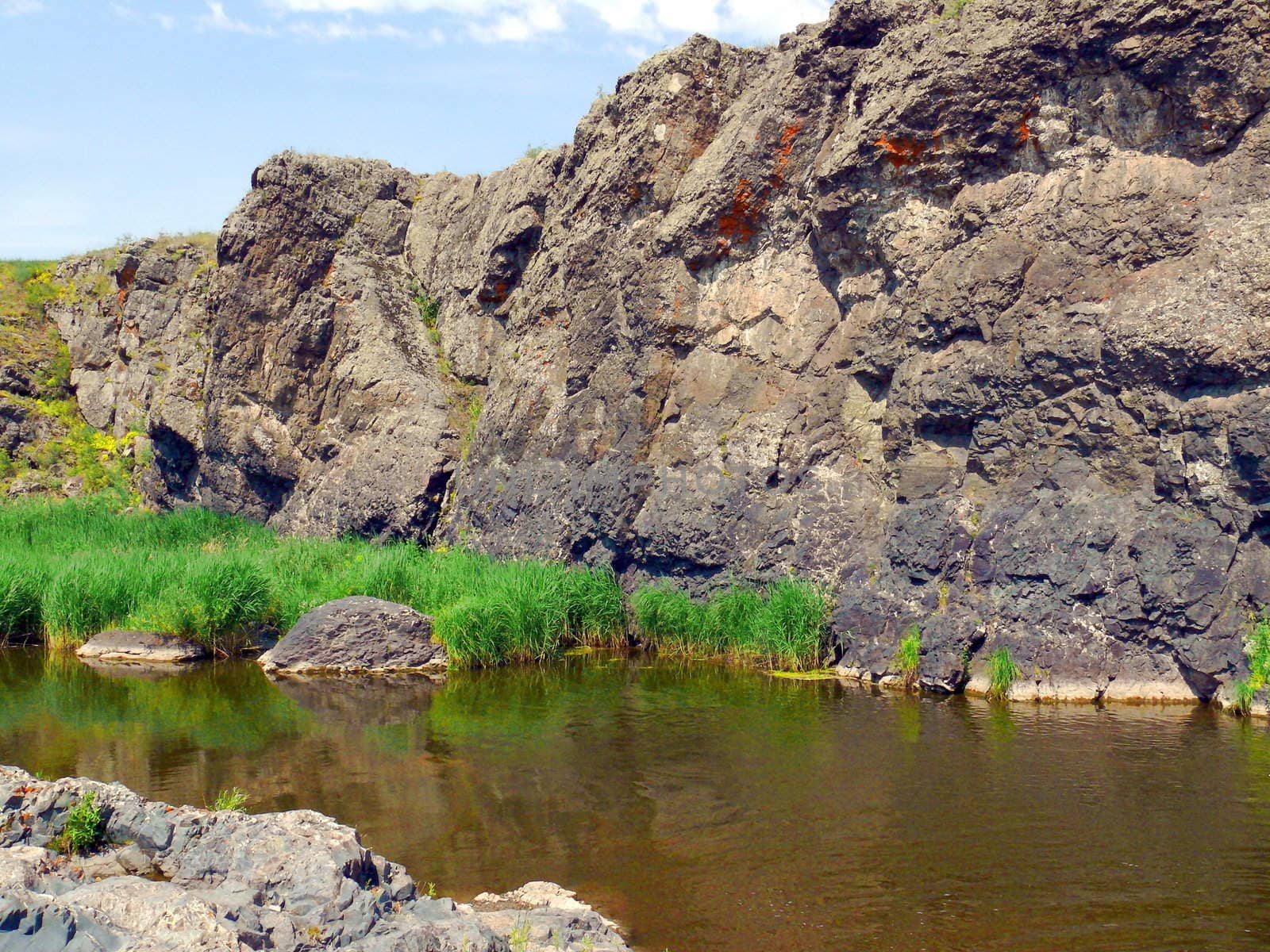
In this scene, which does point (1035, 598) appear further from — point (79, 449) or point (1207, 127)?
point (79, 449)

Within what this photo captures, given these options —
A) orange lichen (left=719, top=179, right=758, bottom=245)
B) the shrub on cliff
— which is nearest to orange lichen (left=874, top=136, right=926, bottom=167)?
orange lichen (left=719, top=179, right=758, bottom=245)

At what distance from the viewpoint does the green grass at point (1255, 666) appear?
12062 mm

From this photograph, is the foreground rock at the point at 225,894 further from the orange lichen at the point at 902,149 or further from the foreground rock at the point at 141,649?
the orange lichen at the point at 902,149

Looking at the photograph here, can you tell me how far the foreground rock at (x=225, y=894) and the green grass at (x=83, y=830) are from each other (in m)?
0.05

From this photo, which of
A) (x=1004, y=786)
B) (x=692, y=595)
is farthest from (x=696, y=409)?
(x=1004, y=786)

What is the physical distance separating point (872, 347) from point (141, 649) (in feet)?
38.8

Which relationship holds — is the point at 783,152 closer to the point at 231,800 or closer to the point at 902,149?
the point at 902,149

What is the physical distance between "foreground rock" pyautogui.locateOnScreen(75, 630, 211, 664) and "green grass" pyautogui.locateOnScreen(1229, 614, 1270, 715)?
13972 millimetres

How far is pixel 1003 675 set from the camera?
13516mm

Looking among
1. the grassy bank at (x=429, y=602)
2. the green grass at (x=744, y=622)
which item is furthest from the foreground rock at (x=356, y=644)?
the green grass at (x=744, y=622)

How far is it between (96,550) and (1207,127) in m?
19.3

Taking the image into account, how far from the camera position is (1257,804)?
920 cm

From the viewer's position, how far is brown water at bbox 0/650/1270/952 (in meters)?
7.39

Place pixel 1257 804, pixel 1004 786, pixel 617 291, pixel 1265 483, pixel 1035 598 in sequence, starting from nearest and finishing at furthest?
1. pixel 1257 804
2. pixel 1004 786
3. pixel 1265 483
4. pixel 1035 598
5. pixel 617 291
